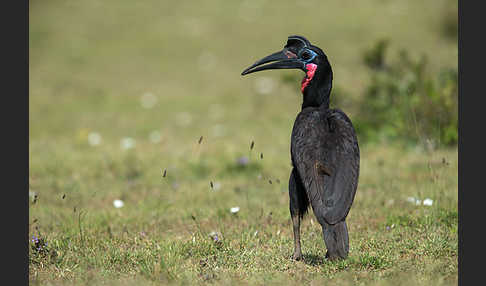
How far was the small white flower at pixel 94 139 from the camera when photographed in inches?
358

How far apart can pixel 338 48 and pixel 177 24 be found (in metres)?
4.49

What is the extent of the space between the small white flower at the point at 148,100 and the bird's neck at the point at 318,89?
7290 millimetres

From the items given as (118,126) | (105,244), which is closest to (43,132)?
(118,126)

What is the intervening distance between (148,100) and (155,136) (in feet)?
7.61

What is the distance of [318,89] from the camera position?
4.48 m

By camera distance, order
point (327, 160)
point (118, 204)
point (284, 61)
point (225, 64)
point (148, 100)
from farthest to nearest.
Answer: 1. point (225, 64)
2. point (148, 100)
3. point (118, 204)
4. point (284, 61)
5. point (327, 160)

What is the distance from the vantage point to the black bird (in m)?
3.84

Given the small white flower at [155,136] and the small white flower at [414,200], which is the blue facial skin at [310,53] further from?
the small white flower at [155,136]

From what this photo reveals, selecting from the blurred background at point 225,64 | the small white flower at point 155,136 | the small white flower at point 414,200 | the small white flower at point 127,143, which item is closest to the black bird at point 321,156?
the small white flower at point 414,200


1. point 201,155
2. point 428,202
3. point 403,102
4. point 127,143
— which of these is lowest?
point 127,143

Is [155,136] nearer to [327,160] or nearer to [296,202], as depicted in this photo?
[296,202]

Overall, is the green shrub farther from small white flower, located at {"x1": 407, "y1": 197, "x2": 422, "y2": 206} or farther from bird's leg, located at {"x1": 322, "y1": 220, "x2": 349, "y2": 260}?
bird's leg, located at {"x1": 322, "y1": 220, "x2": 349, "y2": 260}

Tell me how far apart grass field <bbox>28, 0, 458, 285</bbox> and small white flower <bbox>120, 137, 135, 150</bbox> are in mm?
53

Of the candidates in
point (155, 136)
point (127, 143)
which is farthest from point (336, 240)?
point (155, 136)
